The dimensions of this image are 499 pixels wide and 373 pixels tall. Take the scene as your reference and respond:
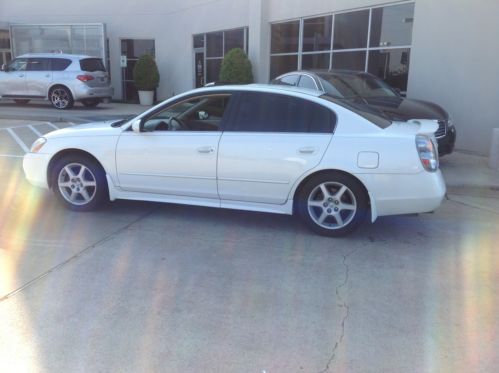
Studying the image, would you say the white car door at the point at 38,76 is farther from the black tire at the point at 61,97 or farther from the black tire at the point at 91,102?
the black tire at the point at 91,102

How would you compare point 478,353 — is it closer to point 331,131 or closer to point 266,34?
point 331,131

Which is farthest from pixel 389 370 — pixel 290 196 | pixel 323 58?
pixel 323 58

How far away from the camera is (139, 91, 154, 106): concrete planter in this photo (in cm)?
2030

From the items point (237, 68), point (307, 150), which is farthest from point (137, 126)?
point (237, 68)

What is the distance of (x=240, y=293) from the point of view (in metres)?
3.88

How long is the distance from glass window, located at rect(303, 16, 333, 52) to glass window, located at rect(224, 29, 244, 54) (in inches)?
139

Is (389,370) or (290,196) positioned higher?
(290,196)

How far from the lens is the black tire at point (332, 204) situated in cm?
493

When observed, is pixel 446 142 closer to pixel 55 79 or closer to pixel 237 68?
pixel 237 68

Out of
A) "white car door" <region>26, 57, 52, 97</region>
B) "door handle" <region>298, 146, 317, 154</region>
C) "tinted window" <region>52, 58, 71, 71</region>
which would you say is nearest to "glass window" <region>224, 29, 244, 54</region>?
"tinted window" <region>52, 58, 71, 71</region>

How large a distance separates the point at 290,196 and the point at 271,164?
0.39m

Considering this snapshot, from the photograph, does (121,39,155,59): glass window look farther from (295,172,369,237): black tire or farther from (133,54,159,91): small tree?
(295,172,369,237): black tire

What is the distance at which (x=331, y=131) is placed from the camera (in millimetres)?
4992

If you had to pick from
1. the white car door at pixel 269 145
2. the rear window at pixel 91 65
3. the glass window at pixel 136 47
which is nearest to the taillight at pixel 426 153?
the white car door at pixel 269 145
